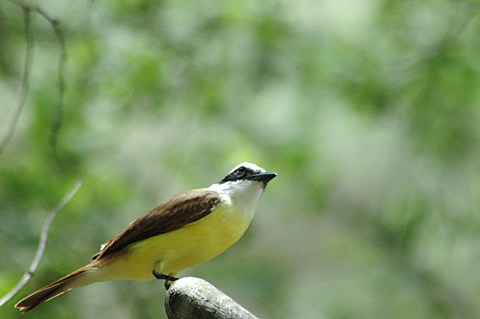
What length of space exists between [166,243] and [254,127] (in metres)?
3.11

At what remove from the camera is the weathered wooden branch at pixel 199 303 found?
50.4 inches

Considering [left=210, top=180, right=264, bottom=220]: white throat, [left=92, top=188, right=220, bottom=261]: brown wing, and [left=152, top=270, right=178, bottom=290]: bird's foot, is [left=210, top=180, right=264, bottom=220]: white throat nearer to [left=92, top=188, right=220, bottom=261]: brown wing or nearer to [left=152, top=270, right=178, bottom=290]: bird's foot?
[left=92, top=188, right=220, bottom=261]: brown wing

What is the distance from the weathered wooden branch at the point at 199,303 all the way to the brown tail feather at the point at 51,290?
0.37m

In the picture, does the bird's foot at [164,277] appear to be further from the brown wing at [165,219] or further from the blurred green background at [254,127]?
the blurred green background at [254,127]

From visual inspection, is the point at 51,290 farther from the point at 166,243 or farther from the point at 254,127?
the point at 254,127

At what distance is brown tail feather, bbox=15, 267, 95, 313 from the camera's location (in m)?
1.55

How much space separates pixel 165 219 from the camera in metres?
1.64

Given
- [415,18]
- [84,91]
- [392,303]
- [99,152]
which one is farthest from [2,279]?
[392,303]

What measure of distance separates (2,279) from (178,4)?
2481 mm

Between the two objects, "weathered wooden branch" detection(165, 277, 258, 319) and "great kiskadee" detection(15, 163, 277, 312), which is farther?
"great kiskadee" detection(15, 163, 277, 312)

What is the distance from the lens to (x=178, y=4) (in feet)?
14.1

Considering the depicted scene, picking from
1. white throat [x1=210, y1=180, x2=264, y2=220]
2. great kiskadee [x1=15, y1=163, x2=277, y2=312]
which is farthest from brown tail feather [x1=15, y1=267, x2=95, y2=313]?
white throat [x1=210, y1=180, x2=264, y2=220]

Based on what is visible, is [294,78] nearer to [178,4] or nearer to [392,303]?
[178,4]

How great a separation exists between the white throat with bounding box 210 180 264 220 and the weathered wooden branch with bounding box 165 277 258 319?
0.40 meters
